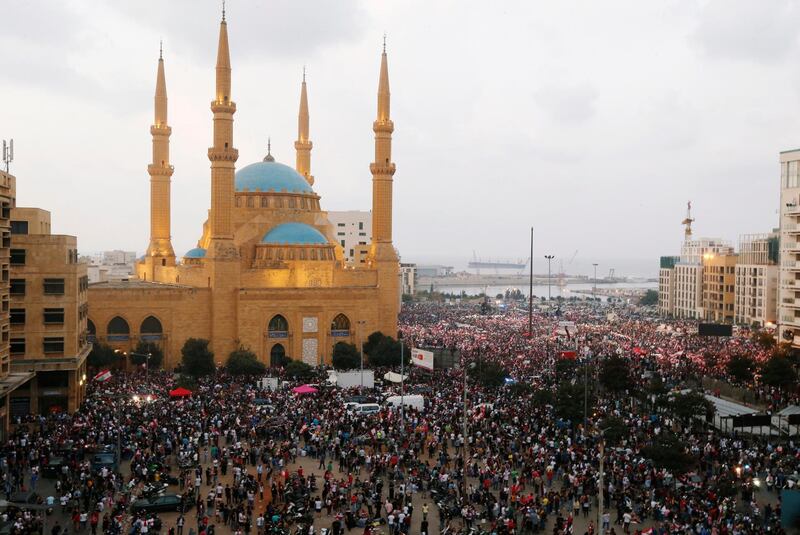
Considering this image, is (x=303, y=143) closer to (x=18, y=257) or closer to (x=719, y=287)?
(x=18, y=257)

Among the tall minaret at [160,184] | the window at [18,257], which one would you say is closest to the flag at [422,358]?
the window at [18,257]

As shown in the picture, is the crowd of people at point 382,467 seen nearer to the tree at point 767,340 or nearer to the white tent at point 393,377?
the white tent at point 393,377

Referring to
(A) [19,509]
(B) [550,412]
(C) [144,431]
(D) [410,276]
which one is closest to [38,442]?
(C) [144,431]

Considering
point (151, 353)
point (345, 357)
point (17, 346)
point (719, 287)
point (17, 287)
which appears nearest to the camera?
point (17, 346)

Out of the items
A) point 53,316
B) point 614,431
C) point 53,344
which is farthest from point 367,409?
point 53,316

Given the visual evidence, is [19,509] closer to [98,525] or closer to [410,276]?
[98,525]

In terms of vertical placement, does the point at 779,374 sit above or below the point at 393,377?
above

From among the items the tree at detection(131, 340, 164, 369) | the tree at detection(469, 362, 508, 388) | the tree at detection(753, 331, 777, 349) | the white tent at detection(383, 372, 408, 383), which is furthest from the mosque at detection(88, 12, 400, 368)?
the tree at detection(753, 331, 777, 349)
